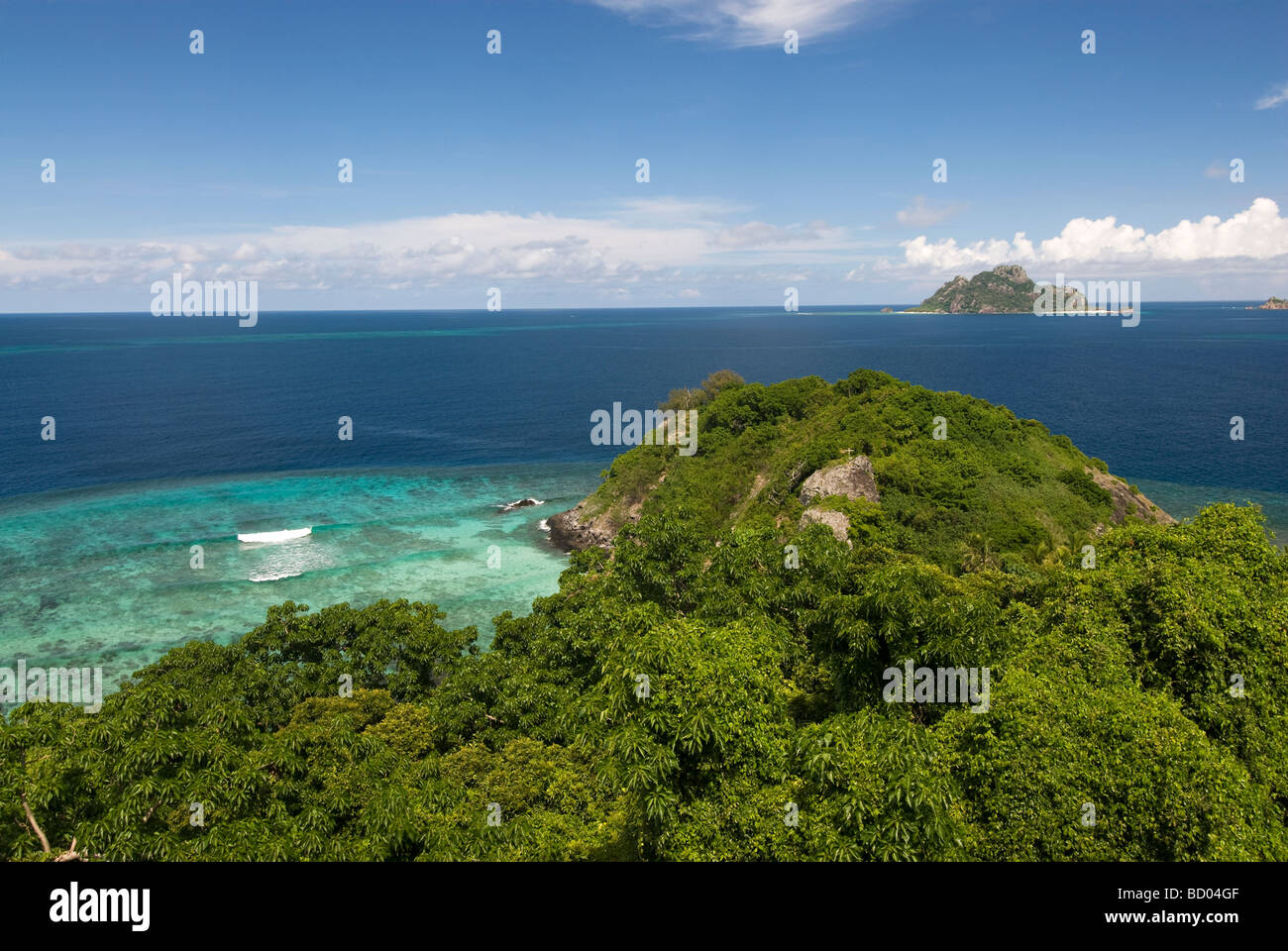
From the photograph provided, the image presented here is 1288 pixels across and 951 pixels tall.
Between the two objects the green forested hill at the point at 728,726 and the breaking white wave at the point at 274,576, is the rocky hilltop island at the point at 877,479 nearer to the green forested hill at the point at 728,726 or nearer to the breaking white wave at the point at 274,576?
the green forested hill at the point at 728,726

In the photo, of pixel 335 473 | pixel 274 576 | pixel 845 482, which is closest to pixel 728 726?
pixel 845 482

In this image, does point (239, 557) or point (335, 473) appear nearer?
point (239, 557)

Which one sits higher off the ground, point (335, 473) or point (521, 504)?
point (335, 473)

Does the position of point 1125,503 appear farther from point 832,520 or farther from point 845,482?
point 832,520

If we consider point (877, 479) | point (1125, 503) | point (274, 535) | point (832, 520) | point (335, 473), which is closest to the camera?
point (832, 520)

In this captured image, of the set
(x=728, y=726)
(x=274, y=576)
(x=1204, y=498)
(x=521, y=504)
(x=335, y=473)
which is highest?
(x=728, y=726)

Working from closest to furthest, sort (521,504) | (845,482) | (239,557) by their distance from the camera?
(845,482) → (239,557) → (521,504)

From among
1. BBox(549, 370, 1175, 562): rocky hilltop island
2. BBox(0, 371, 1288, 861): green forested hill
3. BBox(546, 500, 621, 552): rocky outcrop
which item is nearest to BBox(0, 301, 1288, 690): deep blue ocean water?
BBox(546, 500, 621, 552): rocky outcrop
